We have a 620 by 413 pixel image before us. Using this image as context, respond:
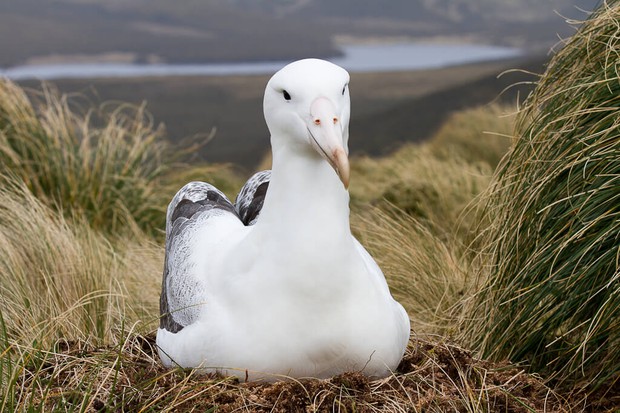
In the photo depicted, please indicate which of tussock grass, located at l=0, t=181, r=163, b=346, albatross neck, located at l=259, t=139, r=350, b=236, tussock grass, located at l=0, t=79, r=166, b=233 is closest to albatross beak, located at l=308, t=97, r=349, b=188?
albatross neck, located at l=259, t=139, r=350, b=236

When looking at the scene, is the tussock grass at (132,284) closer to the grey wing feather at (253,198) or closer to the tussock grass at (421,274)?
the tussock grass at (421,274)

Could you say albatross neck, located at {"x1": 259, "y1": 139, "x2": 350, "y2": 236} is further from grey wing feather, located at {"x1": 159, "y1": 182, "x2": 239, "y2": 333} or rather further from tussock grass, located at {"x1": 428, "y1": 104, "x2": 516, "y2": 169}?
tussock grass, located at {"x1": 428, "y1": 104, "x2": 516, "y2": 169}

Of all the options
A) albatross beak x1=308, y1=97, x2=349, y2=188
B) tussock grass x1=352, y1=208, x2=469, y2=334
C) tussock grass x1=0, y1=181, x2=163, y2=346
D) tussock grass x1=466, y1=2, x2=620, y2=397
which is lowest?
tussock grass x1=352, y1=208, x2=469, y2=334

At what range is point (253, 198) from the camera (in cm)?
441

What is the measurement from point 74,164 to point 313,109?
5.23m

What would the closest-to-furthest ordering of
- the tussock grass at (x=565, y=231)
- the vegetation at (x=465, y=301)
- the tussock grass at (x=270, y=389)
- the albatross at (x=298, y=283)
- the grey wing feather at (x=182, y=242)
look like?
1. the albatross at (x=298, y=283)
2. the tussock grass at (x=270, y=389)
3. the vegetation at (x=465, y=301)
4. the grey wing feather at (x=182, y=242)
5. the tussock grass at (x=565, y=231)

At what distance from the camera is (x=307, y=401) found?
3459 millimetres

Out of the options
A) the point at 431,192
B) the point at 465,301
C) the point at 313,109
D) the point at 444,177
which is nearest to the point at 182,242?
the point at 313,109

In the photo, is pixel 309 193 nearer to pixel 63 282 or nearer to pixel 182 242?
pixel 182 242

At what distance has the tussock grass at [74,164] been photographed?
7.66 meters

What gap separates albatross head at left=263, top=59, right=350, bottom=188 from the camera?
3.04 meters

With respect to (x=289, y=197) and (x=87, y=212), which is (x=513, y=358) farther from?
(x=87, y=212)

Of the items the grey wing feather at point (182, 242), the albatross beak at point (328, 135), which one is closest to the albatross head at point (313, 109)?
the albatross beak at point (328, 135)

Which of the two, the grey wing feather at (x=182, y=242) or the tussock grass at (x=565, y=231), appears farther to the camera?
the tussock grass at (x=565, y=231)
